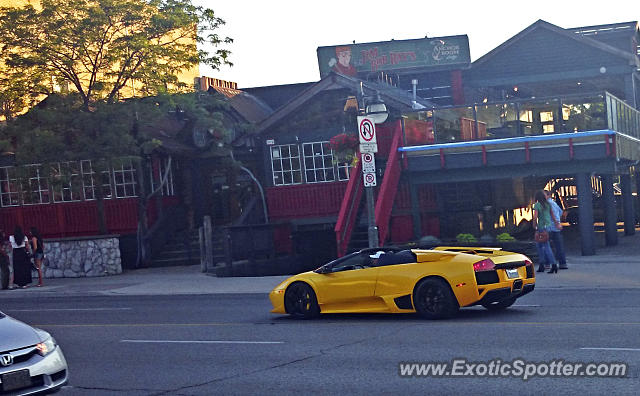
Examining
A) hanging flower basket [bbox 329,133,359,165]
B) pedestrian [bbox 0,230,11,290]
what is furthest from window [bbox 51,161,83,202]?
A: hanging flower basket [bbox 329,133,359,165]

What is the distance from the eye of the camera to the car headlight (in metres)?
9.12

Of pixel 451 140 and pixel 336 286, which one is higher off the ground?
pixel 451 140

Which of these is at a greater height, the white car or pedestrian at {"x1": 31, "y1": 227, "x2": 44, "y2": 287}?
pedestrian at {"x1": 31, "y1": 227, "x2": 44, "y2": 287}

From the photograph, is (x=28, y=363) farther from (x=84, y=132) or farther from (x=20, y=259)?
(x=84, y=132)

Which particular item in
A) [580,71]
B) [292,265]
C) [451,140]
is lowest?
[292,265]

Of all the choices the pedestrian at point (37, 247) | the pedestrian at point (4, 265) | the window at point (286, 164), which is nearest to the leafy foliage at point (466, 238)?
the window at point (286, 164)

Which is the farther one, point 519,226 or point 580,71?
point 580,71

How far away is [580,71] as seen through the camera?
129 feet

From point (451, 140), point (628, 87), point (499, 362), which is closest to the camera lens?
point (499, 362)

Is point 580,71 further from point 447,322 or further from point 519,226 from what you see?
point 447,322

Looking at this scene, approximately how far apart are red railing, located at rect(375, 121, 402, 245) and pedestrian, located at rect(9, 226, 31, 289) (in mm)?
10205

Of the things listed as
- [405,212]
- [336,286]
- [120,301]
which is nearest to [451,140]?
[405,212]

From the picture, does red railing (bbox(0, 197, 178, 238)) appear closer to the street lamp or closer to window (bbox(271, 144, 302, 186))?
window (bbox(271, 144, 302, 186))

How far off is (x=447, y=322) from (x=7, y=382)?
7.01m
